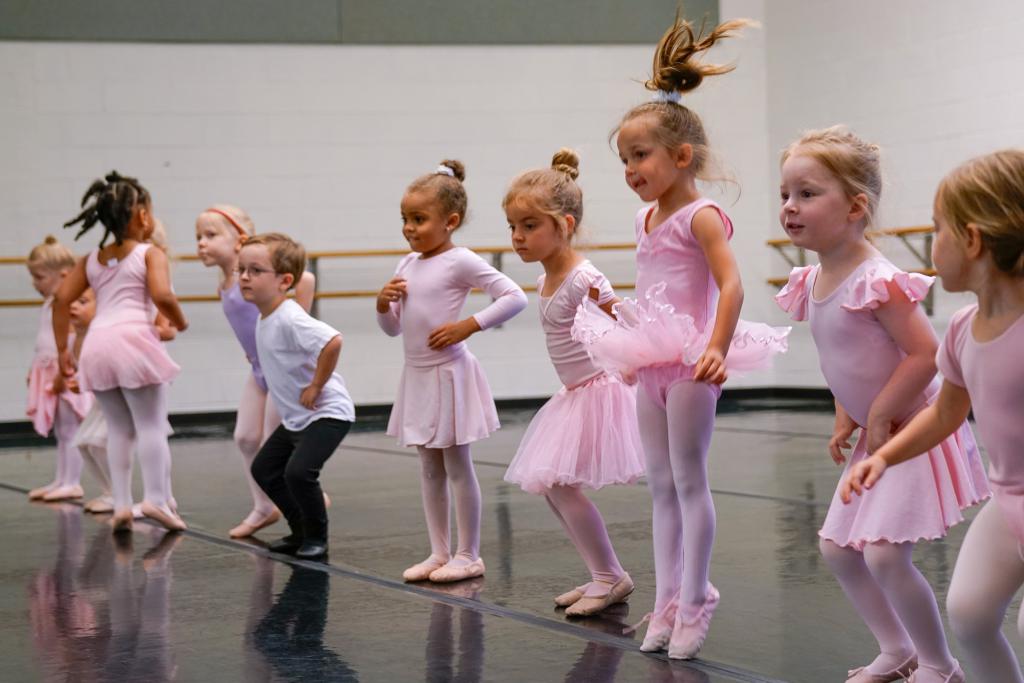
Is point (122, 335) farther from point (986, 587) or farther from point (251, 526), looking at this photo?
point (986, 587)

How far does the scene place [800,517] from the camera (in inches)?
192

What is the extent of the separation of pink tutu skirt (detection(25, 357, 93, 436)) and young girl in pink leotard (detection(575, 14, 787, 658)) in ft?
12.4

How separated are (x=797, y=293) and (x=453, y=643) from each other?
1.13 metres

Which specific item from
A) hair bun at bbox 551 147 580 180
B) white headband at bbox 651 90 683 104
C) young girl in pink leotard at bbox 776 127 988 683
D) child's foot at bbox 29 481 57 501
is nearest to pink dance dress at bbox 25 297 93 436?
child's foot at bbox 29 481 57 501

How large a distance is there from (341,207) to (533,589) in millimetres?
6969

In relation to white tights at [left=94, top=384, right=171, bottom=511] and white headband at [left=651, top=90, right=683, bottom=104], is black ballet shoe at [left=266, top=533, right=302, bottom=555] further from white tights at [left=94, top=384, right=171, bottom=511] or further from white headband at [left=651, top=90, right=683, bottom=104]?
white headband at [left=651, top=90, right=683, bottom=104]

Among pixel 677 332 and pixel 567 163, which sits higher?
pixel 567 163

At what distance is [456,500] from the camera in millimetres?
4148

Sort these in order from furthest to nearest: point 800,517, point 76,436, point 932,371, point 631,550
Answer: point 76,436 < point 800,517 < point 631,550 < point 932,371

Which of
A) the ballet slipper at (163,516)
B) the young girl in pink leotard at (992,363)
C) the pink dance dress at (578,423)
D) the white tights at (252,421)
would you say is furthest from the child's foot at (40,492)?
the young girl in pink leotard at (992,363)

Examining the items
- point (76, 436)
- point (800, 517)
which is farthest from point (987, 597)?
point (76, 436)

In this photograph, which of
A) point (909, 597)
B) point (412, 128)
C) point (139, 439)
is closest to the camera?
point (909, 597)

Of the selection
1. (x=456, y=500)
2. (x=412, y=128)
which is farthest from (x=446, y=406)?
(x=412, y=128)

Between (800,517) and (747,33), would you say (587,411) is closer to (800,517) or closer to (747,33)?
(800,517)
